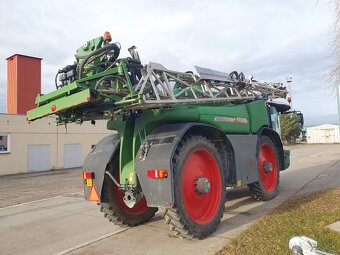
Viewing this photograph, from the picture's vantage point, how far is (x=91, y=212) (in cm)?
839

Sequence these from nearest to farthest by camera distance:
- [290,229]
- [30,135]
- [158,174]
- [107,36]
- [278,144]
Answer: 1. [158,174]
2. [290,229]
3. [107,36]
4. [278,144]
5. [30,135]

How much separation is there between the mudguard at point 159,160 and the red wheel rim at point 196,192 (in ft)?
1.50

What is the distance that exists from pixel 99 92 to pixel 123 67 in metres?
0.53

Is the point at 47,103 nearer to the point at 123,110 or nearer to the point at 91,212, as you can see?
the point at 123,110

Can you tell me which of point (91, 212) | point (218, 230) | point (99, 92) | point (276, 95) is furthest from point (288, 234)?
point (276, 95)

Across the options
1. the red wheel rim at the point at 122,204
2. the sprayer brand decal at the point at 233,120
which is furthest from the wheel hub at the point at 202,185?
the red wheel rim at the point at 122,204

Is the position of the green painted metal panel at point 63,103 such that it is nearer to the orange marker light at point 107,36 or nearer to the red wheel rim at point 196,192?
the orange marker light at point 107,36

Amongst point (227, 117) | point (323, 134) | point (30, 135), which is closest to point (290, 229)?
point (227, 117)

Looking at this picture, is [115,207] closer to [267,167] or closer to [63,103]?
[63,103]

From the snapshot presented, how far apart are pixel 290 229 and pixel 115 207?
297cm

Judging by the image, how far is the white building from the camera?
22.9 metres

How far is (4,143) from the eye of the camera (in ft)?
75.3

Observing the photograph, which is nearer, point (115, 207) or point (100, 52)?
point (100, 52)

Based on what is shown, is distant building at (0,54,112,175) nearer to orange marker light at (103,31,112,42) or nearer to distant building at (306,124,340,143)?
orange marker light at (103,31,112,42)
